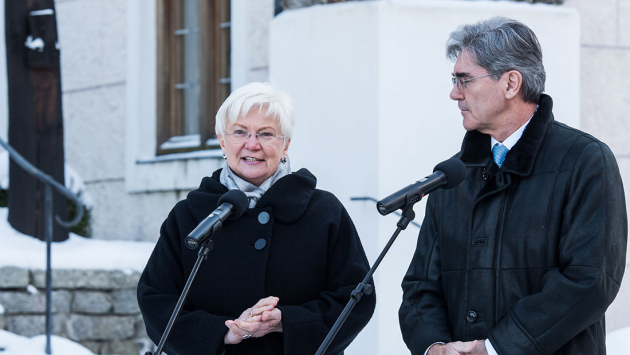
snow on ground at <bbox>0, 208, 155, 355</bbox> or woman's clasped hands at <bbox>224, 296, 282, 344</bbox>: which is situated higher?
woman's clasped hands at <bbox>224, 296, 282, 344</bbox>

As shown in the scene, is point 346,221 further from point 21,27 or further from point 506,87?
point 21,27

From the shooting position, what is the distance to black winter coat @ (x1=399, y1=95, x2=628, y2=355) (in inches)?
111

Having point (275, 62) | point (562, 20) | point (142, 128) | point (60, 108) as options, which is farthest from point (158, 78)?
point (562, 20)

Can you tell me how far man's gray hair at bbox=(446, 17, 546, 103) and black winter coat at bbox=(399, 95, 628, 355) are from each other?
82 millimetres

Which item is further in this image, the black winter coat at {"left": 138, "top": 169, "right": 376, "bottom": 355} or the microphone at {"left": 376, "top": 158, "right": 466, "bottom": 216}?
the black winter coat at {"left": 138, "top": 169, "right": 376, "bottom": 355}

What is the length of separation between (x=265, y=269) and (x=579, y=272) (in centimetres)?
110

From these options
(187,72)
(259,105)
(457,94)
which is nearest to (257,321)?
(259,105)

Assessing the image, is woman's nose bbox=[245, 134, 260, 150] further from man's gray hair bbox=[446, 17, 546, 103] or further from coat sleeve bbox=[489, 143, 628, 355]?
coat sleeve bbox=[489, 143, 628, 355]

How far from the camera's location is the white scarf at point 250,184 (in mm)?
3457

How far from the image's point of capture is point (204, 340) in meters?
3.28

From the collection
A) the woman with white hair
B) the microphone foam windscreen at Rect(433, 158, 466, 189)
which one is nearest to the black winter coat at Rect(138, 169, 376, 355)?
the woman with white hair

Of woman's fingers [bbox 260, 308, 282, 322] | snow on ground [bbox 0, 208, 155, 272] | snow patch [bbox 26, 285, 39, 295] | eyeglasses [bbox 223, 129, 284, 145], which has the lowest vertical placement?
snow patch [bbox 26, 285, 39, 295]

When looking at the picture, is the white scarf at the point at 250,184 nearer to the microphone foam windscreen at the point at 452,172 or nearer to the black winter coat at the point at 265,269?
the black winter coat at the point at 265,269

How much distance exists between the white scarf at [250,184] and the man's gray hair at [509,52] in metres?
0.83
